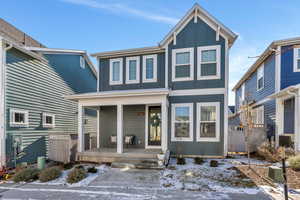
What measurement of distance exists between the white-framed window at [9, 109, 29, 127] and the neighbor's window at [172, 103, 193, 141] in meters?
7.04

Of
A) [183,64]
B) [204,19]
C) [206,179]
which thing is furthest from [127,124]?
[204,19]

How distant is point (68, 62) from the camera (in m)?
10.2

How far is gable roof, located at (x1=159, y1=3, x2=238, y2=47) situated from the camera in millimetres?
7438

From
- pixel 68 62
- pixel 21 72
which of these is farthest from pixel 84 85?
pixel 21 72

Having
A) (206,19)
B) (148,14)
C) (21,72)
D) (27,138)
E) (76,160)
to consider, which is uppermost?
(148,14)

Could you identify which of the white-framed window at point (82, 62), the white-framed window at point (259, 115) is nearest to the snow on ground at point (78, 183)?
the white-framed window at point (82, 62)

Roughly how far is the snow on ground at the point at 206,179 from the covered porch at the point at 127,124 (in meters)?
1.26

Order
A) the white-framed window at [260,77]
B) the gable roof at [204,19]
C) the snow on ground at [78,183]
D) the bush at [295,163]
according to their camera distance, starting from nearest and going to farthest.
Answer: the snow on ground at [78,183] → the bush at [295,163] → the gable roof at [204,19] → the white-framed window at [260,77]

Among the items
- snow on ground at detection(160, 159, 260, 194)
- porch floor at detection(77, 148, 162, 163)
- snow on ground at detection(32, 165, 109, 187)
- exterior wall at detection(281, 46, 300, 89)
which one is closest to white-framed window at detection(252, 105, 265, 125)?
exterior wall at detection(281, 46, 300, 89)

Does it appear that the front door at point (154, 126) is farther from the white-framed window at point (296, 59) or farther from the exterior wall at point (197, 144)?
the white-framed window at point (296, 59)

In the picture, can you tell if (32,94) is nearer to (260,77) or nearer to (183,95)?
(183,95)

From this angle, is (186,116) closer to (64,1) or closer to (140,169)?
(140,169)

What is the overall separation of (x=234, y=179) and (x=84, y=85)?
11.3m

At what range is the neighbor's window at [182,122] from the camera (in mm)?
7645
